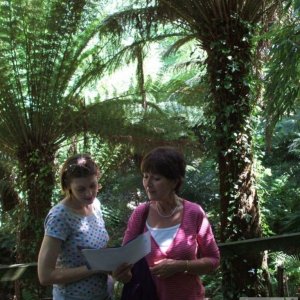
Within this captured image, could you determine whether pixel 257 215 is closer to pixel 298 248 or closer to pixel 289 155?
pixel 298 248

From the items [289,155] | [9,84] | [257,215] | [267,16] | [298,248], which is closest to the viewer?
[298,248]

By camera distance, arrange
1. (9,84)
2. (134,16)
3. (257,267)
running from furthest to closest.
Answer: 1. (9,84)
2. (134,16)
3. (257,267)

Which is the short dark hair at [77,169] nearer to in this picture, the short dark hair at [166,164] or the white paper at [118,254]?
the short dark hair at [166,164]

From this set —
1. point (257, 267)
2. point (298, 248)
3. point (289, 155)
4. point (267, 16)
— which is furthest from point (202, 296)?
point (289, 155)

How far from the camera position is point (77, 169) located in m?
2.02

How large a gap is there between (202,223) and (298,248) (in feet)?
4.37

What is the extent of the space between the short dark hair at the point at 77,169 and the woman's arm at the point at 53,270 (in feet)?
0.88

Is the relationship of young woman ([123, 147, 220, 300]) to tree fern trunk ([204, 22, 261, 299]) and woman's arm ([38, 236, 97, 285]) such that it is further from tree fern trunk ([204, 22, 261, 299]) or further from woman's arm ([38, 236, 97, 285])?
tree fern trunk ([204, 22, 261, 299])

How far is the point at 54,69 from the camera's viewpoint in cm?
830

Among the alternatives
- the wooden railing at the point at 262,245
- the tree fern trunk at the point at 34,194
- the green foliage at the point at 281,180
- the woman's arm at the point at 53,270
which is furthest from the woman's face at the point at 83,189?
the green foliage at the point at 281,180

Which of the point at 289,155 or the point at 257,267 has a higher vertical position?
the point at 289,155

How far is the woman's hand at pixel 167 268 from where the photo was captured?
193 cm

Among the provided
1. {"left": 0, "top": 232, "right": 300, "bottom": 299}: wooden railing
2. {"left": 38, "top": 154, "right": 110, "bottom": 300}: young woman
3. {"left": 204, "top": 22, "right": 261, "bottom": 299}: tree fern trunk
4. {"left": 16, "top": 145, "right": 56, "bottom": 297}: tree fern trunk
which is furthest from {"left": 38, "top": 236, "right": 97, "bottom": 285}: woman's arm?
{"left": 16, "top": 145, "right": 56, "bottom": 297}: tree fern trunk

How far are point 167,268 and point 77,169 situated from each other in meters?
0.54
